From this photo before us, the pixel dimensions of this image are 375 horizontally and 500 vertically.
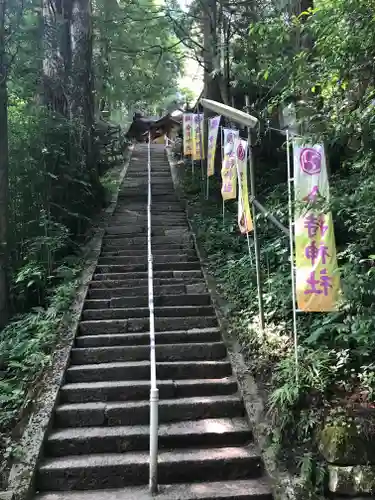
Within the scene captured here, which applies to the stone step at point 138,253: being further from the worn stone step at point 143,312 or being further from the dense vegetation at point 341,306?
the dense vegetation at point 341,306

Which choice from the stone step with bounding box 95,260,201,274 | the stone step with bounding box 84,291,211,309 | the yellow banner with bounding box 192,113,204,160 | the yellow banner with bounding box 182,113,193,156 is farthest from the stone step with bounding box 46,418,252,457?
the yellow banner with bounding box 182,113,193,156

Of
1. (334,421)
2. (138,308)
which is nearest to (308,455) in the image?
(334,421)

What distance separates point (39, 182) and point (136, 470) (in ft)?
18.1

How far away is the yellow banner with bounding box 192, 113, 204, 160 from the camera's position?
1354 centimetres

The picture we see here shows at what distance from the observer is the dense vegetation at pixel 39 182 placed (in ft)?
19.7

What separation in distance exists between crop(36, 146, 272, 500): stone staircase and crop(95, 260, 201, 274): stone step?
0.33ft

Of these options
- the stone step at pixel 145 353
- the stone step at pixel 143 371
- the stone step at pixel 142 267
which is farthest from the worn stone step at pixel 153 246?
the stone step at pixel 143 371

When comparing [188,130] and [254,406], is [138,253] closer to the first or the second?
[254,406]

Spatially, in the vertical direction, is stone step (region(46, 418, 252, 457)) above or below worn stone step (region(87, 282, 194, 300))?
below

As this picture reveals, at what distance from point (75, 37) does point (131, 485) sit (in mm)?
10267

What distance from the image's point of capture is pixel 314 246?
14.9ft

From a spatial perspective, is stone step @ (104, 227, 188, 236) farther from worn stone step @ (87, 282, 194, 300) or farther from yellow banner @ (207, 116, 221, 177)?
worn stone step @ (87, 282, 194, 300)

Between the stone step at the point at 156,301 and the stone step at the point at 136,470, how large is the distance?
2830 mm

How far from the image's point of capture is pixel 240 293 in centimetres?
695
